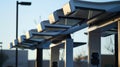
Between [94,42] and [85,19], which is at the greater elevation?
[85,19]

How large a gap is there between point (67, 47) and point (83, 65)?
5606cm

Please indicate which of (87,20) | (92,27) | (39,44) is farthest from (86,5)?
(39,44)

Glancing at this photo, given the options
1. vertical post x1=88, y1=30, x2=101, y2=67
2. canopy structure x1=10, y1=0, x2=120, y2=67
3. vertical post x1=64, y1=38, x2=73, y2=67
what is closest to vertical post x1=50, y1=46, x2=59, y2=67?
vertical post x1=64, y1=38, x2=73, y2=67

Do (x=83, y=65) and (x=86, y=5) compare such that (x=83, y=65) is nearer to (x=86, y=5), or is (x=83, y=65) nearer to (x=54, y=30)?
(x=54, y=30)

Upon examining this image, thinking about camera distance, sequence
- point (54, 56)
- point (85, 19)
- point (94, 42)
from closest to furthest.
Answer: point (85, 19), point (94, 42), point (54, 56)

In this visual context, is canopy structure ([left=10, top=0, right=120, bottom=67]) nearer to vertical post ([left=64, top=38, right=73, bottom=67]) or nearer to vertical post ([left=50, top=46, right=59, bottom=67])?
vertical post ([left=64, top=38, right=73, bottom=67])

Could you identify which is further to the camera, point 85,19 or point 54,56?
point 54,56

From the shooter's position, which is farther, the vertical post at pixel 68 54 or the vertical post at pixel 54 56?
the vertical post at pixel 54 56

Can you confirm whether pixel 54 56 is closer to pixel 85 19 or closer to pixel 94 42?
pixel 94 42

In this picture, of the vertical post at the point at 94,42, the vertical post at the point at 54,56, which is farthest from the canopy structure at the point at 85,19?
the vertical post at the point at 54,56

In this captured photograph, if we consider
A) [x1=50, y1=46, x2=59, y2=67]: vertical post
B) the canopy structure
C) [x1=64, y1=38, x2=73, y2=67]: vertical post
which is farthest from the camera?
[x1=50, y1=46, x2=59, y2=67]: vertical post

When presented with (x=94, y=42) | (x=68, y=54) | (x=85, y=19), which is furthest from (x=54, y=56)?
(x=85, y=19)

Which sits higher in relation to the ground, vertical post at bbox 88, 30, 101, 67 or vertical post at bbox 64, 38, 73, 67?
vertical post at bbox 88, 30, 101, 67

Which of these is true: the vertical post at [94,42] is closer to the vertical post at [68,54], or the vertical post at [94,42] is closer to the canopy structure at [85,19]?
the canopy structure at [85,19]
